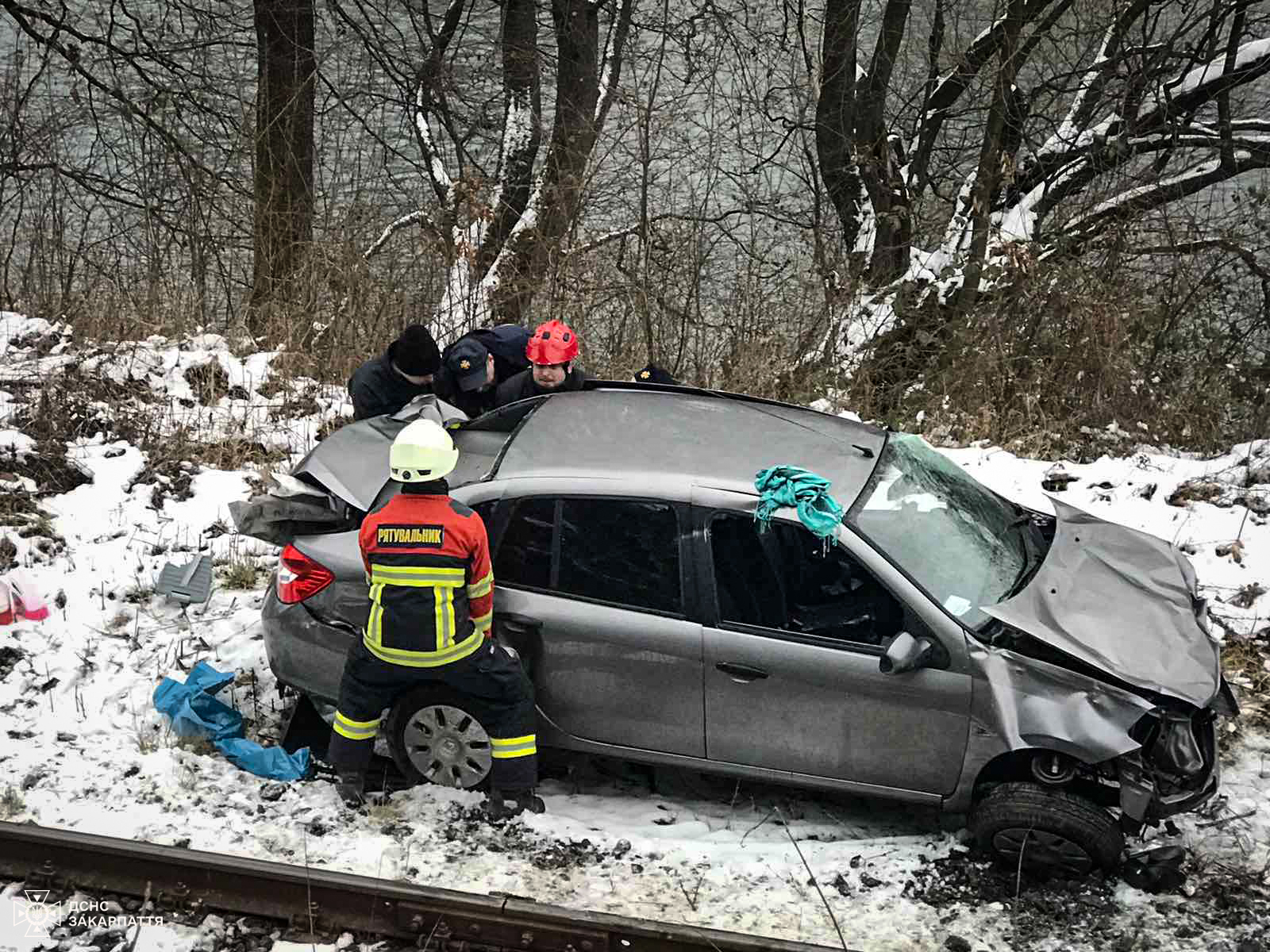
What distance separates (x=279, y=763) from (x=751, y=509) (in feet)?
8.43

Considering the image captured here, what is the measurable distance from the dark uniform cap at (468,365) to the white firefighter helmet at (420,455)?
1.94m

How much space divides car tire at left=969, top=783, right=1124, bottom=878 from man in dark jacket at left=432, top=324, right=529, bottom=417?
12.2 feet

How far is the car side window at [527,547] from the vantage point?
5.12m

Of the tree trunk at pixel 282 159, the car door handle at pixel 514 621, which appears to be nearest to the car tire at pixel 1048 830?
the car door handle at pixel 514 621

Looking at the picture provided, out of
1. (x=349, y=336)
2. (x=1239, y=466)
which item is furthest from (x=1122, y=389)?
(x=349, y=336)

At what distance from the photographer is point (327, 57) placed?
12.2 metres

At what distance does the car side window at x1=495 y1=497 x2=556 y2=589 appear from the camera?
5125mm

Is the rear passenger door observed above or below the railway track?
above

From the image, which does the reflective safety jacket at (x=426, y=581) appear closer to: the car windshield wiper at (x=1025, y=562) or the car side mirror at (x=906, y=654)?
the car side mirror at (x=906, y=654)

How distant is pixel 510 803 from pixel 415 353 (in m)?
2.64

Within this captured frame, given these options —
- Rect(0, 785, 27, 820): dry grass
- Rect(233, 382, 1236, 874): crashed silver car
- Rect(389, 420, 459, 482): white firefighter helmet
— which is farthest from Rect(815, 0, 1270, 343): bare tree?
Rect(0, 785, 27, 820): dry grass

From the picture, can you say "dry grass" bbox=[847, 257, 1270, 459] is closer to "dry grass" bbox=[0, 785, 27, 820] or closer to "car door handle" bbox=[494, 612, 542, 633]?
"car door handle" bbox=[494, 612, 542, 633]

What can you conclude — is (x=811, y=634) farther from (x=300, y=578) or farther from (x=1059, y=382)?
(x=1059, y=382)

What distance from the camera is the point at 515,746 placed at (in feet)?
16.6
